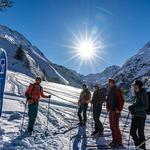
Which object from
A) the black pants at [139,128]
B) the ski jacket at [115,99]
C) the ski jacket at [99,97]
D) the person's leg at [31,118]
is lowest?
the black pants at [139,128]

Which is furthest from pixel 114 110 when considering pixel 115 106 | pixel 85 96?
pixel 85 96

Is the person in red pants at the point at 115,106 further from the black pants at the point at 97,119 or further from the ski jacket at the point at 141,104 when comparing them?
the black pants at the point at 97,119

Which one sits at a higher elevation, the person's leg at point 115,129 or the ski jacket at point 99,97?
the ski jacket at point 99,97

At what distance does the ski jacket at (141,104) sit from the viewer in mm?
11000

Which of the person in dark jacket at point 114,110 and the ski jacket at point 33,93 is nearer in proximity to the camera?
the person in dark jacket at point 114,110

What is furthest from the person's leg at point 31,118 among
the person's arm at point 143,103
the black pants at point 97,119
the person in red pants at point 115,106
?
the person's arm at point 143,103

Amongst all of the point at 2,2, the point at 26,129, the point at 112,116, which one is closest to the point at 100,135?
the point at 112,116

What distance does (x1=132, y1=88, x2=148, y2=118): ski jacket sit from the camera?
36.1 feet

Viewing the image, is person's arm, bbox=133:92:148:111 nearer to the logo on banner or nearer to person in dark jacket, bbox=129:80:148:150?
person in dark jacket, bbox=129:80:148:150

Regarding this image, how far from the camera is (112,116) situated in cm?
1279

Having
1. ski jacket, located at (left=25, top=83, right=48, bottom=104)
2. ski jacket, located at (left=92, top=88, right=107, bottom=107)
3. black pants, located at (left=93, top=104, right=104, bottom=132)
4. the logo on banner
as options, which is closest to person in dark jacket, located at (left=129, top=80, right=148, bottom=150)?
ski jacket, located at (left=25, top=83, right=48, bottom=104)

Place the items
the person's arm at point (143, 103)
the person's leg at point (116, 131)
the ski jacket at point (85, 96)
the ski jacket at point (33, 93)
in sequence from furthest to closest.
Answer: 1. the ski jacket at point (85, 96)
2. the ski jacket at point (33, 93)
3. the person's leg at point (116, 131)
4. the person's arm at point (143, 103)

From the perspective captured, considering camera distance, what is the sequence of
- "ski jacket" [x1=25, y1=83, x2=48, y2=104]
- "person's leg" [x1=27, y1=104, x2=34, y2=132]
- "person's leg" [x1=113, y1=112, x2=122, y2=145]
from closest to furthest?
"person's leg" [x1=113, y1=112, x2=122, y2=145]
"person's leg" [x1=27, y1=104, x2=34, y2=132]
"ski jacket" [x1=25, y1=83, x2=48, y2=104]

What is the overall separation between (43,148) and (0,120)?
12.0 feet
